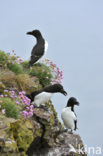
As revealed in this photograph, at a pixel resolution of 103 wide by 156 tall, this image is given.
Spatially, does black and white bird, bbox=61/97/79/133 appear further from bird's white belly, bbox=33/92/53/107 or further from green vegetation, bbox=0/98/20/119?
green vegetation, bbox=0/98/20/119

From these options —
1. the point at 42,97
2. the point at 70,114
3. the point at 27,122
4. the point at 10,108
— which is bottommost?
the point at 27,122

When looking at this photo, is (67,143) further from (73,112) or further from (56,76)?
→ (56,76)

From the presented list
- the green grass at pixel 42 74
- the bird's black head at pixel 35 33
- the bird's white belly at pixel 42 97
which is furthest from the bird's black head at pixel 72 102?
the bird's black head at pixel 35 33

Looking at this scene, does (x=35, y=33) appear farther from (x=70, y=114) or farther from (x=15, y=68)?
(x=70, y=114)

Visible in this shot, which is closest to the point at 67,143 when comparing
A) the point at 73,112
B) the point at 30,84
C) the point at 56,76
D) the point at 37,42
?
the point at 73,112

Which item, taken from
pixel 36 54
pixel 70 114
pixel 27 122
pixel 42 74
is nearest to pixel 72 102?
pixel 70 114

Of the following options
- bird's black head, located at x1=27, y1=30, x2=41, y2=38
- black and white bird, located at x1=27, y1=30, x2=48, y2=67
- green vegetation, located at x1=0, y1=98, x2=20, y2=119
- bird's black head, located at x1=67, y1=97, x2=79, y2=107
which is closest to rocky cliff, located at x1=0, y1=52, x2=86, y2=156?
green vegetation, located at x1=0, y1=98, x2=20, y2=119

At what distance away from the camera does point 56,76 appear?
661 inches

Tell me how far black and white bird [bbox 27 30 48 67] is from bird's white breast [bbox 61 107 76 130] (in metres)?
3.47

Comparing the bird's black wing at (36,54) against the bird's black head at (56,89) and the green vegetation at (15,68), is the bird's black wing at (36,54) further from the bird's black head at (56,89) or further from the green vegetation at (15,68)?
the bird's black head at (56,89)

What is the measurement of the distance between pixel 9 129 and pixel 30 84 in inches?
199

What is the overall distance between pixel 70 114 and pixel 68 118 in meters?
0.22

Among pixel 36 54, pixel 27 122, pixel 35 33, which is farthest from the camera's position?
pixel 35 33

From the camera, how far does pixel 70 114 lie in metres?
14.2
